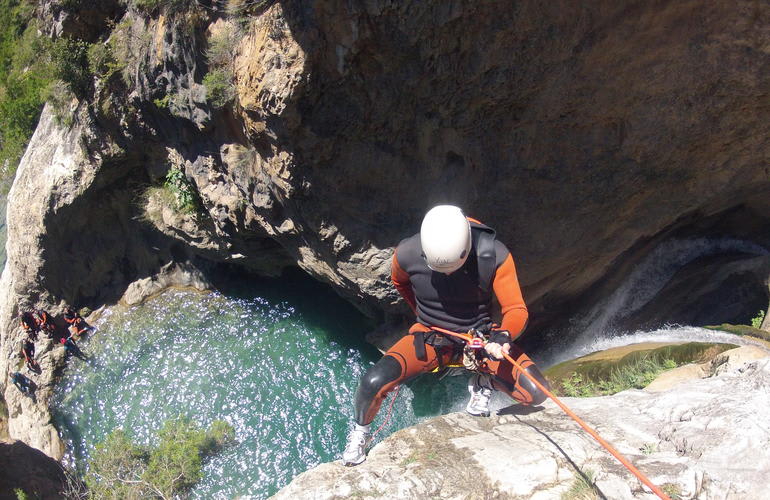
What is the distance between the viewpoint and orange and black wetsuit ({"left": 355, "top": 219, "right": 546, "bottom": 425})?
133 inches

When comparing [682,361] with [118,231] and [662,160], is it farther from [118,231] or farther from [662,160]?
[118,231]

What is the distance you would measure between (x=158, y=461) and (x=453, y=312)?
18.1ft

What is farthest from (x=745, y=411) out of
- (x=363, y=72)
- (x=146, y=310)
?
(x=146, y=310)

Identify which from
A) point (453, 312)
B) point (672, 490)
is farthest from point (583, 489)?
point (453, 312)

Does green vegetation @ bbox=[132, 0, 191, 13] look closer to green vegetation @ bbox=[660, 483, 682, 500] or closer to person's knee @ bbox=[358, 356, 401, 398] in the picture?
person's knee @ bbox=[358, 356, 401, 398]

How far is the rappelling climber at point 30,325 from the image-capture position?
8.61 meters

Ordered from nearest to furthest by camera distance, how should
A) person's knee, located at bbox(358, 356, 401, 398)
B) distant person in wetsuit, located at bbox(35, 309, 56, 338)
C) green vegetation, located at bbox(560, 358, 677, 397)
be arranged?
person's knee, located at bbox(358, 356, 401, 398), green vegetation, located at bbox(560, 358, 677, 397), distant person in wetsuit, located at bbox(35, 309, 56, 338)

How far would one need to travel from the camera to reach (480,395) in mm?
3965

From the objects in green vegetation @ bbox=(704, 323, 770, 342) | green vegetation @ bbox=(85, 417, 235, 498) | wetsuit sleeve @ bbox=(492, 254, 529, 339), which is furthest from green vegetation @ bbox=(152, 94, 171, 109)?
green vegetation @ bbox=(704, 323, 770, 342)

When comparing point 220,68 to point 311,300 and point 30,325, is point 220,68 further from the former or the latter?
point 30,325

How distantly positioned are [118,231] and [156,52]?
4.38m

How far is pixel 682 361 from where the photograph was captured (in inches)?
176

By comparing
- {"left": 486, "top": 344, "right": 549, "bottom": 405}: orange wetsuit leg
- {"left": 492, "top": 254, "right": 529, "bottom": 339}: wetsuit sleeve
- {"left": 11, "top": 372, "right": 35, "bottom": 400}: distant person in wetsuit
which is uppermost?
{"left": 492, "top": 254, "right": 529, "bottom": 339}: wetsuit sleeve

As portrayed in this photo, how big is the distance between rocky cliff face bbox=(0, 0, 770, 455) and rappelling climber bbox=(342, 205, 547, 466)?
1858 mm
